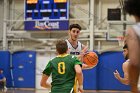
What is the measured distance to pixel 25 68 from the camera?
65.6 ft

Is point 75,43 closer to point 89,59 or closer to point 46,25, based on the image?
point 89,59

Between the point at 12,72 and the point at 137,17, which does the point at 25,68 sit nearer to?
the point at 12,72

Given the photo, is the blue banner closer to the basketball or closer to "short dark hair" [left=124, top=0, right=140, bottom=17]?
Result: the basketball

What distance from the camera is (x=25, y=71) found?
20.0 meters

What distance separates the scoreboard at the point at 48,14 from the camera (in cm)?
1880

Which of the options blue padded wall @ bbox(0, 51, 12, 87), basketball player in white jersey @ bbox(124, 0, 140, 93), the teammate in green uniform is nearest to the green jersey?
the teammate in green uniform

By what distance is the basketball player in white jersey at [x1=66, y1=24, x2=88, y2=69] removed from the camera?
7.06 metres

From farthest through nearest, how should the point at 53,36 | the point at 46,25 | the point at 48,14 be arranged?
the point at 53,36, the point at 46,25, the point at 48,14

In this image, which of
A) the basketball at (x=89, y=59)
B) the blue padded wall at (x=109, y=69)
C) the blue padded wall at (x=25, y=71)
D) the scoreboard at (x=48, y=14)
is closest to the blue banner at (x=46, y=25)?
the scoreboard at (x=48, y=14)

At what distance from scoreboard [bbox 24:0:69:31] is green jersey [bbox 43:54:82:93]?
13740 mm

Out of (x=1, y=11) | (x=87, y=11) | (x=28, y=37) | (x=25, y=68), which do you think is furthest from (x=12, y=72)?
(x=87, y=11)

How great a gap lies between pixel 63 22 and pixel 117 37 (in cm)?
308

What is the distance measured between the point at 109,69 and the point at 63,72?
46.1ft

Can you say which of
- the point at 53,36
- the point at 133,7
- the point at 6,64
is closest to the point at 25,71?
the point at 6,64
